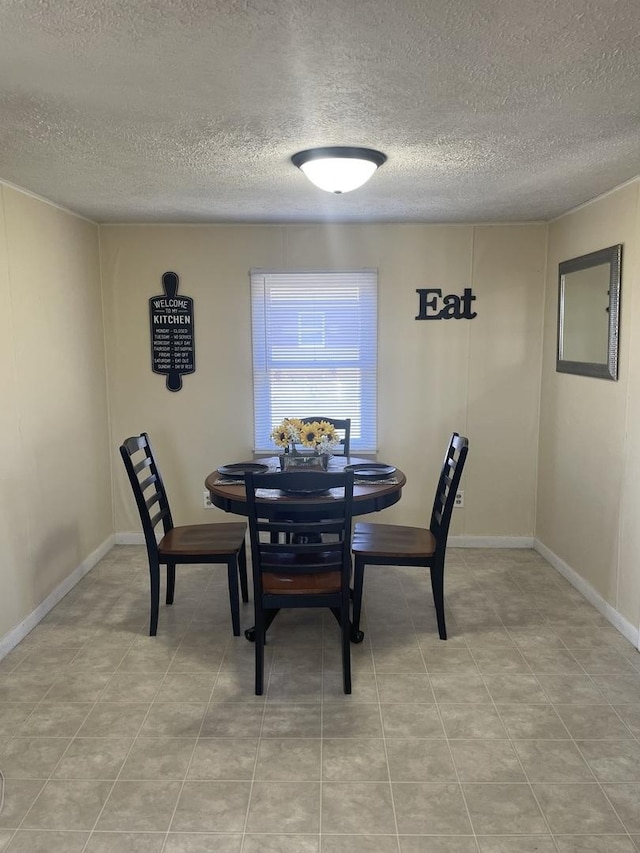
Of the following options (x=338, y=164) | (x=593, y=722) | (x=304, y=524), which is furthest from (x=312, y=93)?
(x=593, y=722)

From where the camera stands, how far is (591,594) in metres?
3.60

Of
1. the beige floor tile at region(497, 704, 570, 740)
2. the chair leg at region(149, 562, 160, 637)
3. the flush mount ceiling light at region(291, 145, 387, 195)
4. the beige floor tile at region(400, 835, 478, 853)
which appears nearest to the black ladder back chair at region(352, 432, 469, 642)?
the beige floor tile at region(497, 704, 570, 740)

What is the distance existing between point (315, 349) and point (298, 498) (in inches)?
70.7

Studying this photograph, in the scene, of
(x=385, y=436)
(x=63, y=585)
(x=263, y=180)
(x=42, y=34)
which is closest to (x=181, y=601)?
(x=63, y=585)

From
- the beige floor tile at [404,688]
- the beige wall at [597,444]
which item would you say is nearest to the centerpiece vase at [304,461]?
the beige floor tile at [404,688]

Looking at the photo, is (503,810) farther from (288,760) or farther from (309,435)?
(309,435)

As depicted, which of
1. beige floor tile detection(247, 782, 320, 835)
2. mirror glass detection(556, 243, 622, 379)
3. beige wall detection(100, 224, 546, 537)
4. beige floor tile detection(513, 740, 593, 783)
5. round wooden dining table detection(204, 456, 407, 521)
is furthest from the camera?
beige wall detection(100, 224, 546, 537)

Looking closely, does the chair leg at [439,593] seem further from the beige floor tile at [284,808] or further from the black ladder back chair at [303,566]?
the beige floor tile at [284,808]

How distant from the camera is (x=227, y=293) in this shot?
441 cm

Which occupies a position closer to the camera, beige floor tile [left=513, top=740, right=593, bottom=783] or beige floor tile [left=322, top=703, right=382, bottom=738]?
beige floor tile [left=513, top=740, right=593, bottom=783]

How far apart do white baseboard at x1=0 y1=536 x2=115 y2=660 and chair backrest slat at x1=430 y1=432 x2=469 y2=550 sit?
7.02ft

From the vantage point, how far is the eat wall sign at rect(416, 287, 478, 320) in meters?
4.38

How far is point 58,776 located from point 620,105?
298 cm

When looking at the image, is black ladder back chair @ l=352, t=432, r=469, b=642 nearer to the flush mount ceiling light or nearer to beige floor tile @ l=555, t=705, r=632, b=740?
beige floor tile @ l=555, t=705, r=632, b=740
